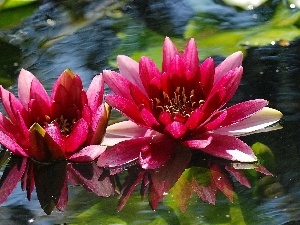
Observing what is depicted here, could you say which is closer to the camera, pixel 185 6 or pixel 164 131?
pixel 164 131

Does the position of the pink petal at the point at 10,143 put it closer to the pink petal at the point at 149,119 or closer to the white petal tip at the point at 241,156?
the pink petal at the point at 149,119

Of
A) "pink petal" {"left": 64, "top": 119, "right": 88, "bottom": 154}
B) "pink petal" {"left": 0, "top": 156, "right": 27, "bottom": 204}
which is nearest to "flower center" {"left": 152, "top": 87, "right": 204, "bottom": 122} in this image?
"pink petal" {"left": 64, "top": 119, "right": 88, "bottom": 154}

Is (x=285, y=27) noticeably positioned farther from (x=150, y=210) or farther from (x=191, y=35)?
(x=150, y=210)

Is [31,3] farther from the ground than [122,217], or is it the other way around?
[31,3]

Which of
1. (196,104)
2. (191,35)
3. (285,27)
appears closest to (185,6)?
(191,35)

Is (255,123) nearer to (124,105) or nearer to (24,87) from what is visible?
(124,105)

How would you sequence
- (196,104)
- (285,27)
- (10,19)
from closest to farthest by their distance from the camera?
(196,104)
(285,27)
(10,19)

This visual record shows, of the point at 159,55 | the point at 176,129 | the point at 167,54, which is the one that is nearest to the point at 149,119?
the point at 176,129

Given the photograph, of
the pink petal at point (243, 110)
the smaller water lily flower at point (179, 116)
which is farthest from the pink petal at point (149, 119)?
the pink petal at point (243, 110)
